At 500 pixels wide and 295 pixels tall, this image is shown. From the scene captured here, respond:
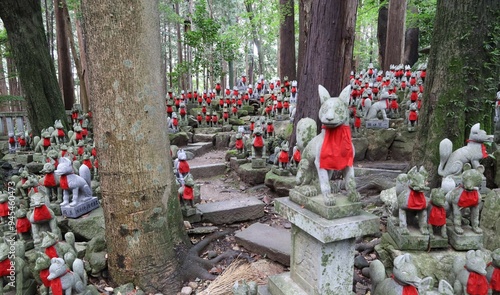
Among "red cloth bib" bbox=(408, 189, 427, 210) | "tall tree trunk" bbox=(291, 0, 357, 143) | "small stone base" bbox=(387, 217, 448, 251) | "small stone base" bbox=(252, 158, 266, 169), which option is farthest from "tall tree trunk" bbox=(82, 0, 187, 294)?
Result: "small stone base" bbox=(252, 158, 266, 169)

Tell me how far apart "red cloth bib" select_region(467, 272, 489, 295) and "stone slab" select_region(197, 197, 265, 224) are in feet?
10.6

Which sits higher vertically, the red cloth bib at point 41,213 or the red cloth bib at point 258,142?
the red cloth bib at point 258,142

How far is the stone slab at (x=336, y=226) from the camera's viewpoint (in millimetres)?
2459

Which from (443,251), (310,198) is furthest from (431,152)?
(310,198)

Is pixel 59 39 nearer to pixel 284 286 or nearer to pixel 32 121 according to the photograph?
pixel 32 121

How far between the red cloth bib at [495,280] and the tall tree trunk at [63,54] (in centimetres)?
1415

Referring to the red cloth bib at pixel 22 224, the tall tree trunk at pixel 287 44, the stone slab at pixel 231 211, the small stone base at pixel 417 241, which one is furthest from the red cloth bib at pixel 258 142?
the tall tree trunk at pixel 287 44

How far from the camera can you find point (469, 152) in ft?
14.3

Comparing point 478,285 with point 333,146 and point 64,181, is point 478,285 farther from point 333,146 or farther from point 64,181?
point 64,181

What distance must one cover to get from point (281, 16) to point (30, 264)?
10.9 m

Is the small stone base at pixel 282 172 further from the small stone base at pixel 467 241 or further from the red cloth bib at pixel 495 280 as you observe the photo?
the red cloth bib at pixel 495 280

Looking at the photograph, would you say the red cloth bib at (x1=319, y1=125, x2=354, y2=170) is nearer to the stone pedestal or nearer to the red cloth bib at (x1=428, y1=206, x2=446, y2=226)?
the stone pedestal

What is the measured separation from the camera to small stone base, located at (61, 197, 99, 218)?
444 cm

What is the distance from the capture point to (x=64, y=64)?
510 inches
